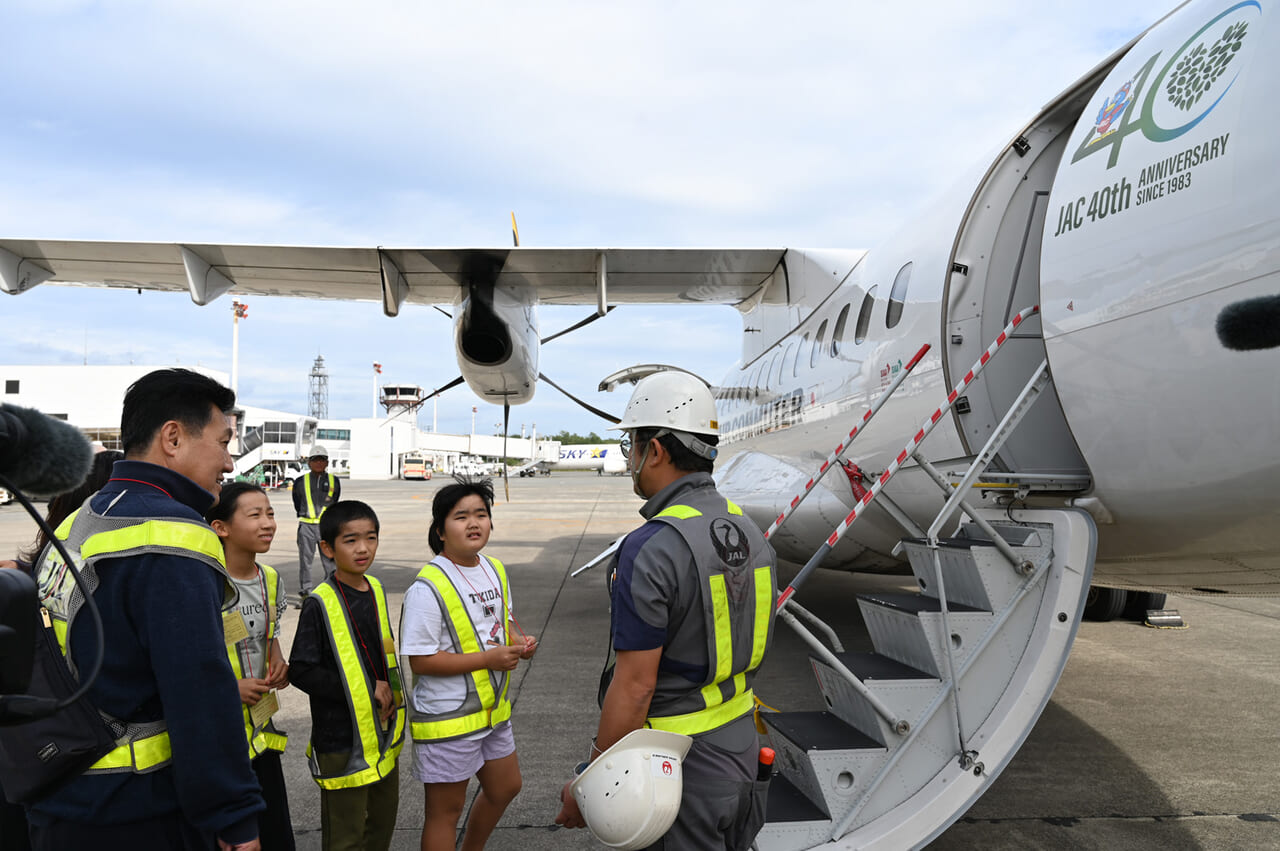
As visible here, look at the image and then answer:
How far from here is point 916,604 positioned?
12.7ft

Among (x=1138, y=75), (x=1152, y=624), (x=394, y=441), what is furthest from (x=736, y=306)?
(x=394, y=441)

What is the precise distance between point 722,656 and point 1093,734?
416cm

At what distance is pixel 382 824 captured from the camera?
315 cm

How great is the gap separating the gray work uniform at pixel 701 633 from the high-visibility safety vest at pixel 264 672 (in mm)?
1348

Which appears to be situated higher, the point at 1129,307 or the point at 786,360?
the point at 786,360

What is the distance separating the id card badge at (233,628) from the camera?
2.72m

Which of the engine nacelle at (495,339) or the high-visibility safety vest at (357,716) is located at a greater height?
the engine nacelle at (495,339)

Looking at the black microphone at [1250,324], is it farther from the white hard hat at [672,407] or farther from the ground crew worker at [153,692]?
the ground crew worker at [153,692]

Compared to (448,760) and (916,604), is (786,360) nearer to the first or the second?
(916,604)

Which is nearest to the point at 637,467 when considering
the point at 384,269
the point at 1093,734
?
the point at 1093,734

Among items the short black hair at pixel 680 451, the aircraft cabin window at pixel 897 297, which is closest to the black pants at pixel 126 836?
the short black hair at pixel 680 451

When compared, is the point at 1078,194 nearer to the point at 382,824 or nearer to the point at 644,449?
the point at 644,449

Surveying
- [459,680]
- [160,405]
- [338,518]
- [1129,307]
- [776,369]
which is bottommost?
[459,680]

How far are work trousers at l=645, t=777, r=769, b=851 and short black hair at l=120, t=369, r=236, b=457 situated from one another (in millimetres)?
1667
